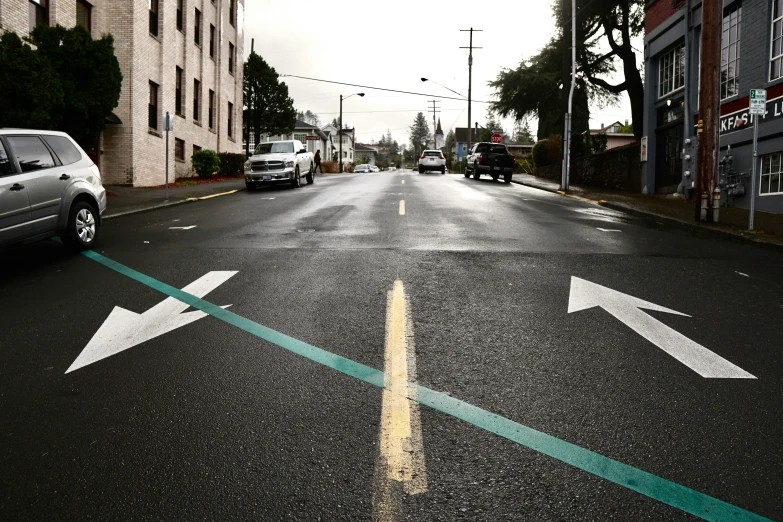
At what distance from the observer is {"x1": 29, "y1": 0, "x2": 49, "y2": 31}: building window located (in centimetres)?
1952

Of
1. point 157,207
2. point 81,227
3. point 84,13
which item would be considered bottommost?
point 81,227

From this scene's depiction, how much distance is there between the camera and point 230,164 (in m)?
34.8

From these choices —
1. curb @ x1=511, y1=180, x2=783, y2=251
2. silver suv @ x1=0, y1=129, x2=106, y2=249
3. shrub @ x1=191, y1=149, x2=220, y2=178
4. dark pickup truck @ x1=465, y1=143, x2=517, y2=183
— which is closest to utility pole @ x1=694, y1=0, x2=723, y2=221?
curb @ x1=511, y1=180, x2=783, y2=251

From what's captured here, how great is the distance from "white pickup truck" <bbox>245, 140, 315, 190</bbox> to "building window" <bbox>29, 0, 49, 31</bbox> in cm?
799

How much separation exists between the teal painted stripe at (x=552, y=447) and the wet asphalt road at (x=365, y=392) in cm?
8

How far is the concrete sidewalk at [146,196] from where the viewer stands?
16.6m

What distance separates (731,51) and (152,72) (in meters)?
20.8

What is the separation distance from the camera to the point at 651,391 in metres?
4.29

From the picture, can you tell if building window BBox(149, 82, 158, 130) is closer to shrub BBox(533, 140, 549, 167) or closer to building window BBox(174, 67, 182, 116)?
building window BBox(174, 67, 182, 116)

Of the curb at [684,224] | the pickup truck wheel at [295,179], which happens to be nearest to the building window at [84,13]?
the pickup truck wheel at [295,179]

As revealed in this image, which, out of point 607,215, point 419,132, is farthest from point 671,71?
point 419,132

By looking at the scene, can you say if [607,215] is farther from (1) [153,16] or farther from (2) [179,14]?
(2) [179,14]

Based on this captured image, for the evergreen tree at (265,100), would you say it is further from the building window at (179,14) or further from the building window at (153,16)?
the building window at (153,16)

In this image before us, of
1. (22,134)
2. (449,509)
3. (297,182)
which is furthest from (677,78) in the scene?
(449,509)
